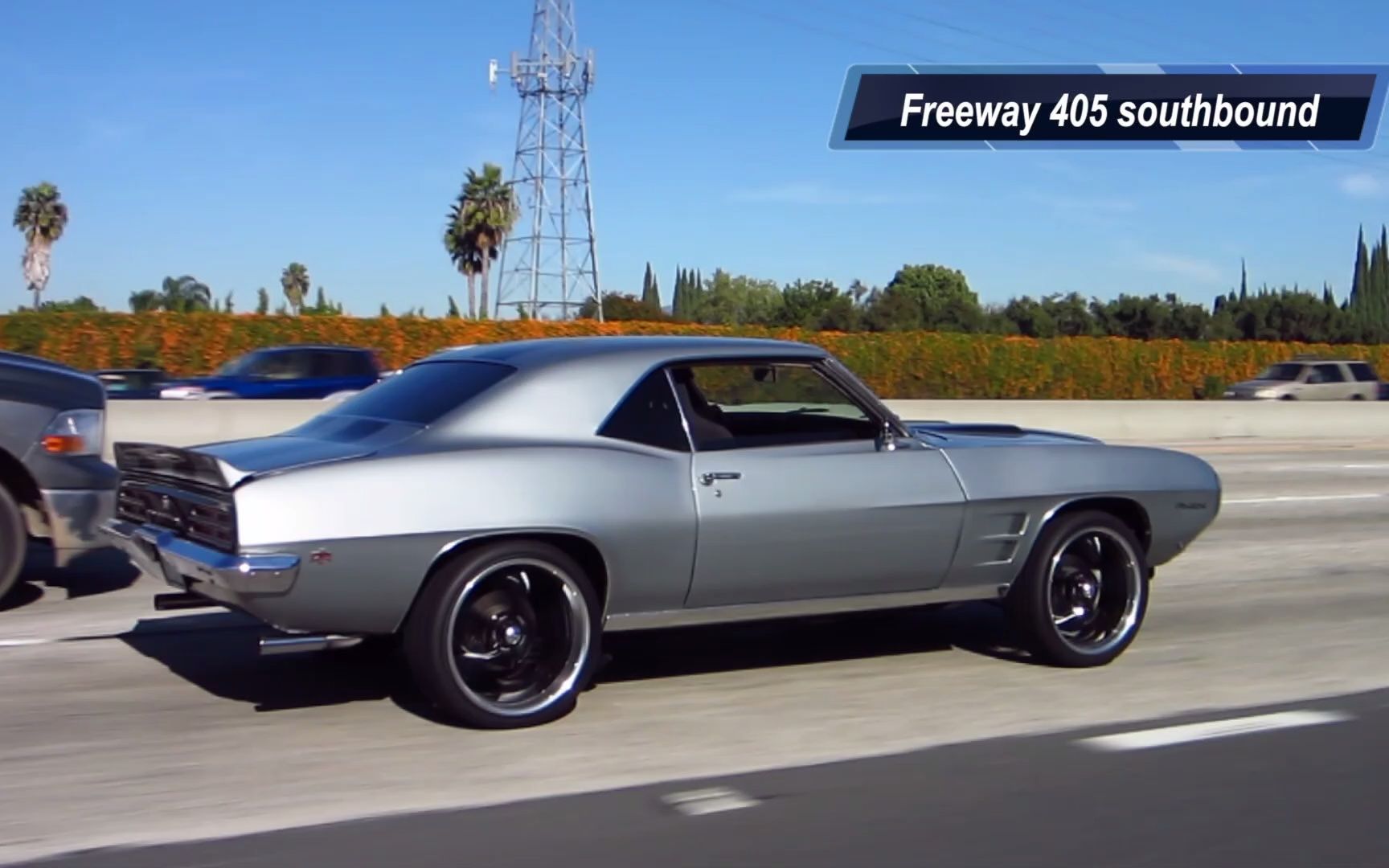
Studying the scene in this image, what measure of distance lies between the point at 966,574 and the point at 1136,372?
47.2 metres

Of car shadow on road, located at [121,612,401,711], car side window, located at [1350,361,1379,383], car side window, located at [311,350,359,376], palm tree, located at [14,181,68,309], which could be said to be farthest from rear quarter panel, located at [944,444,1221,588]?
palm tree, located at [14,181,68,309]

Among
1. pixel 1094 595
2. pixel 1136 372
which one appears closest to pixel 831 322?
pixel 1136 372

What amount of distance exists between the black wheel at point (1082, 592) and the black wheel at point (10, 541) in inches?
205

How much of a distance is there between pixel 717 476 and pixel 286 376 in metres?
17.5

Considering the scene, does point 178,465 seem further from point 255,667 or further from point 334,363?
point 334,363

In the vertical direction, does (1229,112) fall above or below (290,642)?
above

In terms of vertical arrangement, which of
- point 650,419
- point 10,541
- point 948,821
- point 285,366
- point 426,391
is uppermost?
point 285,366

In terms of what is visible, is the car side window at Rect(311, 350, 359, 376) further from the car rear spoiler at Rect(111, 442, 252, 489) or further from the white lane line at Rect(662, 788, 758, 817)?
the white lane line at Rect(662, 788, 758, 817)

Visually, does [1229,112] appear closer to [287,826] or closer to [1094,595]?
[1094,595]

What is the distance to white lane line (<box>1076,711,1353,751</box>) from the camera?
19.3 ft

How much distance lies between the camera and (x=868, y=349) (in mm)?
46781

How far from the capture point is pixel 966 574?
675cm

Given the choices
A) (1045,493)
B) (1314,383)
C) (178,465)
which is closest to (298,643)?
(178,465)

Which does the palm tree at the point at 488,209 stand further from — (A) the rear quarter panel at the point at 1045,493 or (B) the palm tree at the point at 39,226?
(A) the rear quarter panel at the point at 1045,493
